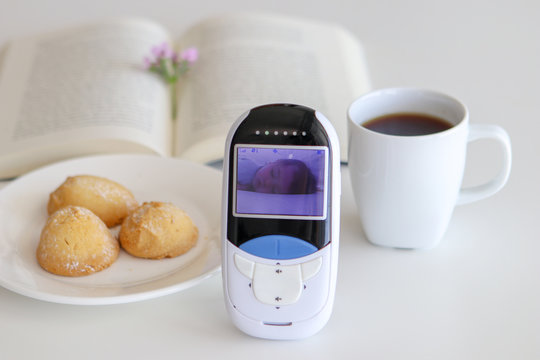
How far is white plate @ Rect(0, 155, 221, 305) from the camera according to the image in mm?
788

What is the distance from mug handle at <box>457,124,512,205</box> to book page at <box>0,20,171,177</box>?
507mm

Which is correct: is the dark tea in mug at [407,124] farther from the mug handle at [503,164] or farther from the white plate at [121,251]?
the white plate at [121,251]

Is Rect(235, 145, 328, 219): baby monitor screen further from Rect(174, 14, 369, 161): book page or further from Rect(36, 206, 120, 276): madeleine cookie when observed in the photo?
Rect(174, 14, 369, 161): book page

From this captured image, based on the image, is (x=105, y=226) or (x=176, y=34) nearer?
(x=105, y=226)

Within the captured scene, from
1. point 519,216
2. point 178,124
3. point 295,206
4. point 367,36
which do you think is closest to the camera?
point 295,206

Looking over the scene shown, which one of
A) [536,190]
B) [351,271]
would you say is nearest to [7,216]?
[351,271]

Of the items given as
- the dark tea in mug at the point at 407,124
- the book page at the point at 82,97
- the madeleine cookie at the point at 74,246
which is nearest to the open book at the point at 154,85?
the book page at the point at 82,97

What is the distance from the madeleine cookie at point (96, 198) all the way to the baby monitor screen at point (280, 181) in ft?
0.87

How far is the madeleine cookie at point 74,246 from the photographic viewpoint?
82 centimetres

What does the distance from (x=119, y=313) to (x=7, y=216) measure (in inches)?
9.7

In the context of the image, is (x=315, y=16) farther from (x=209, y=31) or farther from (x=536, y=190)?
(x=536, y=190)

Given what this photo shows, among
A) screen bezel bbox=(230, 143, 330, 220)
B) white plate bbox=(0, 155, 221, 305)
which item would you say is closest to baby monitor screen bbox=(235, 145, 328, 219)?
screen bezel bbox=(230, 143, 330, 220)

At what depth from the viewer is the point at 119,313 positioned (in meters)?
0.82

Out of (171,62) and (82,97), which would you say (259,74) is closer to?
(171,62)
